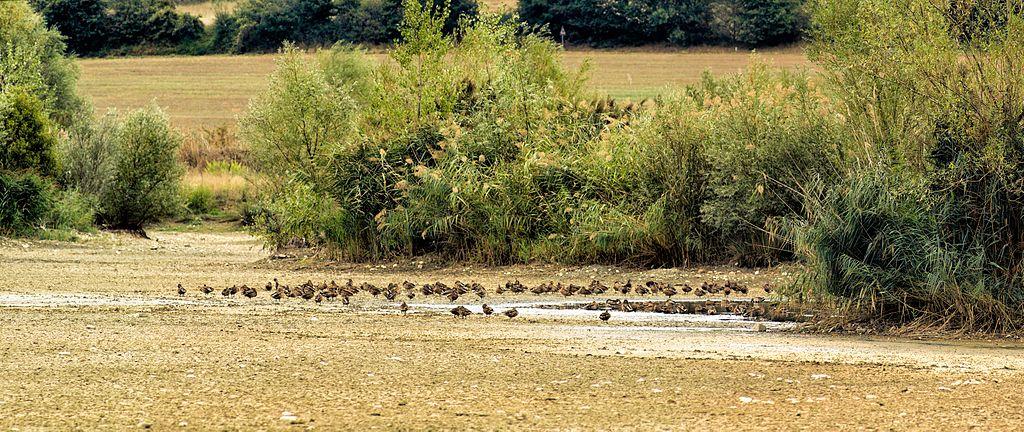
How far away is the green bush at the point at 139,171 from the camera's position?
38812 millimetres

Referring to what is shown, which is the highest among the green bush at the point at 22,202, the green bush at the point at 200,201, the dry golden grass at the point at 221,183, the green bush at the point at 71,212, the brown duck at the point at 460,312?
the brown duck at the point at 460,312

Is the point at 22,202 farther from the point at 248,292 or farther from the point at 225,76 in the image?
the point at 225,76

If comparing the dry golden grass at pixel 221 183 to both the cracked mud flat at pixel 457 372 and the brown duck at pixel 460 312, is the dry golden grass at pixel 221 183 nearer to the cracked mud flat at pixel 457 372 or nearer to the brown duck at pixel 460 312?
the cracked mud flat at pixel 457 372

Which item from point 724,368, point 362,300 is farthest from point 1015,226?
point 362,300

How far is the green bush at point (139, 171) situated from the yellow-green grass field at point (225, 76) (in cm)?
1848

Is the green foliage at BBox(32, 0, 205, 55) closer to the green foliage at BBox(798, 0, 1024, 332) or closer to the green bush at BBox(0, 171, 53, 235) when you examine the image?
the green bush at BBox(0, 171, 53, 235)

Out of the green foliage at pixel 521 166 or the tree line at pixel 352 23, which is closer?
the green foliage at pixel 521 166

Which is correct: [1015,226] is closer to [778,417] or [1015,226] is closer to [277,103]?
[778,417]

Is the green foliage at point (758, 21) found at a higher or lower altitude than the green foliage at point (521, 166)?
higher

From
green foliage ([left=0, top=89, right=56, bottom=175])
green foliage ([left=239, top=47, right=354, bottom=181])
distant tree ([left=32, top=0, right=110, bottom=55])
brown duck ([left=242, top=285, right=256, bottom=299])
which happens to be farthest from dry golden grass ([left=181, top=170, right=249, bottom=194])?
distant tree ([left=32, top=0, right=110, bottom=55])

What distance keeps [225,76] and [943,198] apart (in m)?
67.5

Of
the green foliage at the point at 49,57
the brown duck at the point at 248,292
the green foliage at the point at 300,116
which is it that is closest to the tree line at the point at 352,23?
the green foliage at the point at 49,57

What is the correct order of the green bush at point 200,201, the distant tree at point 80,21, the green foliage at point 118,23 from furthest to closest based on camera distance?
the green foliage at point 118,23 → the distant tree at point 80,21 → the green bush at point 200,201

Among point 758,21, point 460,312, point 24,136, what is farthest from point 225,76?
point 460,312
